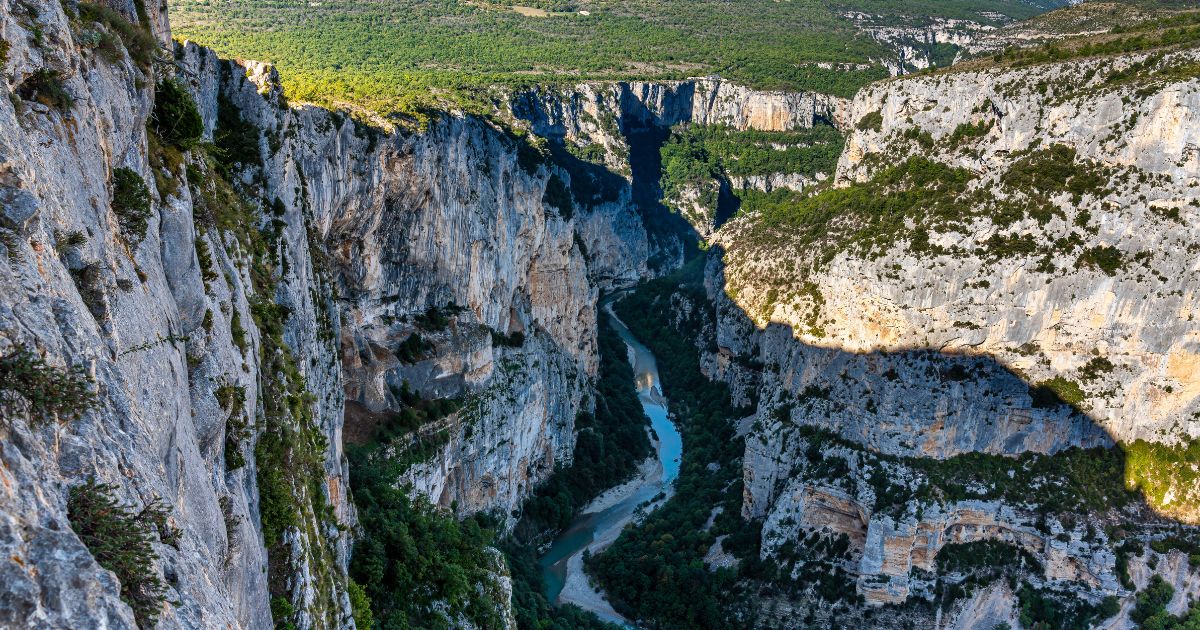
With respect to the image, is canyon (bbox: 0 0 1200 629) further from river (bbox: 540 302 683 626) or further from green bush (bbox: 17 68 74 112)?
river (bbox: 540 302 683 626)

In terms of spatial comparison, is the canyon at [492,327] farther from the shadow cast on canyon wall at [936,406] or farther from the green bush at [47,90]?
the shadow cast on canyon wall at [936,406]

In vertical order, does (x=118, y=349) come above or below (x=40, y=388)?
below

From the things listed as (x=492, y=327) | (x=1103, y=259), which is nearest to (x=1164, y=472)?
(x=1103, y=259)

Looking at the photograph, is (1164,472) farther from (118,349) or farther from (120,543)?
(120,543)

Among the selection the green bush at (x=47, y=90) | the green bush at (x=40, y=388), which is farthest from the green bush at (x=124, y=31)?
the green bush at (x=40, y=388)

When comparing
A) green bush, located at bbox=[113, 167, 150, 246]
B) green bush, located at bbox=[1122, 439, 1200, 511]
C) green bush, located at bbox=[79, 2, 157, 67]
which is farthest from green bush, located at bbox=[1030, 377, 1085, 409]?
green bush, located at bbox=[113, 167, 150, 246]

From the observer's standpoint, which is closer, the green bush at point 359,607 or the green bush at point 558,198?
the green bush at point 359,607
